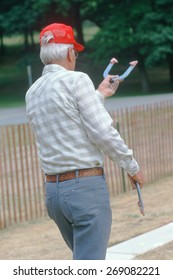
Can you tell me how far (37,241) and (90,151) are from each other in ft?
14.4

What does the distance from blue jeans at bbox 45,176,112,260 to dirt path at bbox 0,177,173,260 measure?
261 cm

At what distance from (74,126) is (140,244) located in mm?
3465

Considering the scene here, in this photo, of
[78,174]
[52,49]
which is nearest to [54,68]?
[52,49]

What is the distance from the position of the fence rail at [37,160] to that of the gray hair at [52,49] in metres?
5.29

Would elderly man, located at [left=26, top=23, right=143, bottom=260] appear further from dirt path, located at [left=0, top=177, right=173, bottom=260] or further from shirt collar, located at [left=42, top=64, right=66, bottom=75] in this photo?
dirt path, located at [left=0, top=177, right=173, bottom=260]

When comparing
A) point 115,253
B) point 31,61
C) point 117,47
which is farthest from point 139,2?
point 115,253

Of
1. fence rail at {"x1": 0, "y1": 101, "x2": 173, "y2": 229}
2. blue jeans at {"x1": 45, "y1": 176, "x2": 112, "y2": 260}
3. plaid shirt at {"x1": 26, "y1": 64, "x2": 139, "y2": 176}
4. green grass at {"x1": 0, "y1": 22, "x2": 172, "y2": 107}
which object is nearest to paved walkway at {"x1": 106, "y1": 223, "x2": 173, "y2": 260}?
fence rail at {"x1": 0, "y1": 101, "x2": 173, "y2": 229}

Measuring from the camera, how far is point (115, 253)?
21.8 feet

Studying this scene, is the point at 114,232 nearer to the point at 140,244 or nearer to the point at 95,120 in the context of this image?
the point at 140,244

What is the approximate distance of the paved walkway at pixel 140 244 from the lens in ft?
21.5

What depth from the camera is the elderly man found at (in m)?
3.70

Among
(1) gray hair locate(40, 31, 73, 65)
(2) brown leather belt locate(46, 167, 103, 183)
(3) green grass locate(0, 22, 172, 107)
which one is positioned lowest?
(3) green grass locate(0, 22, 172, 107)

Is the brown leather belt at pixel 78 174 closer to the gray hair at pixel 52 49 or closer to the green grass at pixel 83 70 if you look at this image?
the gray hair at pixel 52 49
